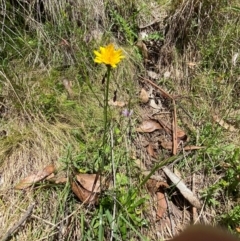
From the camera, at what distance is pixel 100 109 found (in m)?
2.33

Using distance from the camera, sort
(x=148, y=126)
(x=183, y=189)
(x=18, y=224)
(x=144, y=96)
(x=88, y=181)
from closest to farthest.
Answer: (x=18, y=224) → (x=88, y=181) → (x=183, y=189) → (x=148, y=126) → (x=144, y=96)

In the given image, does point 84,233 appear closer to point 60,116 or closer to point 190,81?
point 60,116

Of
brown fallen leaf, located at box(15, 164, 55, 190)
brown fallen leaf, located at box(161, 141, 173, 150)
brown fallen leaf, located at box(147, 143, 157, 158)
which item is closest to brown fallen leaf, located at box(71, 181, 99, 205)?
brown fallen leaf, located at box(15, 164, 55, 190)

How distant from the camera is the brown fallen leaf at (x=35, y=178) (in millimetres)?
1999

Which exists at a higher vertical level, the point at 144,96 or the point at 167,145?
the point at 144,96

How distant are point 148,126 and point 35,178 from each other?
2.34 feet

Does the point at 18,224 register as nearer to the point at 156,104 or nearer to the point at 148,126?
the point at 148,126

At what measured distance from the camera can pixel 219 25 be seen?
2746 millimetres

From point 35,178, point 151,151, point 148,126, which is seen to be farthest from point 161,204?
point 35,178

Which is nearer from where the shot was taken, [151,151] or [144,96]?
[151,151]

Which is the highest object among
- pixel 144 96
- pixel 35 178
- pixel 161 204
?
pixel 144 96

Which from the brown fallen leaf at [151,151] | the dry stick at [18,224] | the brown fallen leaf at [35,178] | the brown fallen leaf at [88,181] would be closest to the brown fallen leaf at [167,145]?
the brown fallen leaf at [151,151]

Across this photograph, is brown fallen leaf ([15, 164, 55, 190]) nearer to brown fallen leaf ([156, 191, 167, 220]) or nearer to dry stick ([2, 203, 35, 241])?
dry stick ([2, 203, 35, 241])

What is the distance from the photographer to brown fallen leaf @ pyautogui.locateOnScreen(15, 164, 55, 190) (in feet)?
6.56
